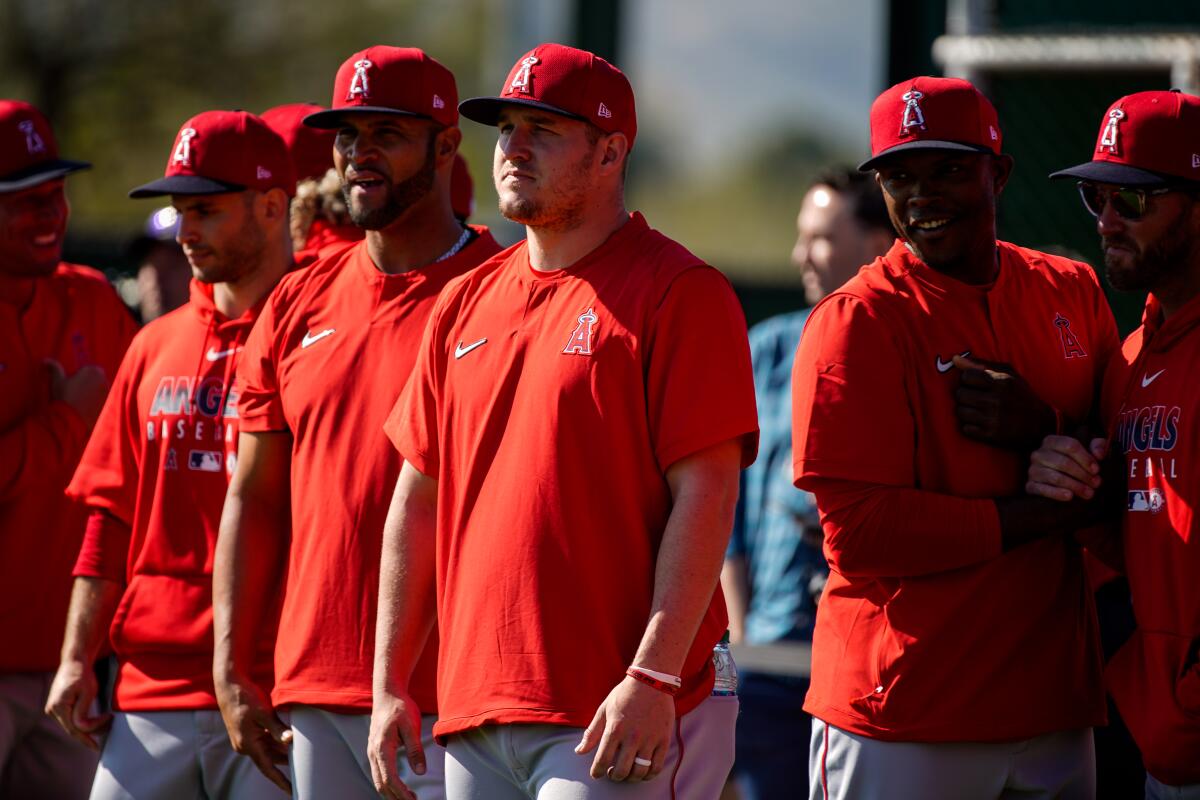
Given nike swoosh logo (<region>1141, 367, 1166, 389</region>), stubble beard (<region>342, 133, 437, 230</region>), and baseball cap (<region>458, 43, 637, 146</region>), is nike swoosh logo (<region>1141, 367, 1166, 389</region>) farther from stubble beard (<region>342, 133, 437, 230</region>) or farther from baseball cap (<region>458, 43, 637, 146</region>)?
stubble beard (<region>342, 133, 437, 230</region>)

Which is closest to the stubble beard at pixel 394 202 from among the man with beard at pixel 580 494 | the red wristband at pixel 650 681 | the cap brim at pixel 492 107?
the cap brim at pixel 492 107

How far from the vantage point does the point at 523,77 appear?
3.43m

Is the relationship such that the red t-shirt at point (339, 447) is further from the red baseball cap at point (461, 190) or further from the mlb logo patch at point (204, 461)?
the red baseball cap at point (461, 190)

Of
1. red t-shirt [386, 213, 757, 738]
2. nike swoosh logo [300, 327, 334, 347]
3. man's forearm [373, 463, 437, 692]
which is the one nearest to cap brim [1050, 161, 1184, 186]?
red t-shirt [386, 213, 757, 738]

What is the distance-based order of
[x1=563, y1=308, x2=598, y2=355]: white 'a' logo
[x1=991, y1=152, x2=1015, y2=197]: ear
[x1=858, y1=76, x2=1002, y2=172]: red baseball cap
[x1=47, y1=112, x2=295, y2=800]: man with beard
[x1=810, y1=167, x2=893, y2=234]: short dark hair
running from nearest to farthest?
1. [x1=563, y1=308, x2=598, y2=355]: white 'a' logo
2. [x1=858, y1=76, x2=1002, y2=172]: red baseball cap
3. [x1=991, y1=152, x2=1015, y2=197]: ear
4. [x1=47, y1=112, x2=295, y2=800]: man with beard
5. [x1=810, y1=167, x2=893, y2=234]: short dark hair

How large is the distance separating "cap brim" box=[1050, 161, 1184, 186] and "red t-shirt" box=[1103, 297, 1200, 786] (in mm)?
266

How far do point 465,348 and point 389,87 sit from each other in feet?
2.89

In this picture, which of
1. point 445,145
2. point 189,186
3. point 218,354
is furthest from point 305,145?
point 445,145

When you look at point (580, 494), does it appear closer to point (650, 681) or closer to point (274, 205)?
point (650, 681)

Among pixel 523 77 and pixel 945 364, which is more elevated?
pixel 523 77

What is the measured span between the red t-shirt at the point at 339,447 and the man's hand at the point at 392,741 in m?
0.31

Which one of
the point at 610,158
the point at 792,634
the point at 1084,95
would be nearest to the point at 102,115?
the point at 1084,95

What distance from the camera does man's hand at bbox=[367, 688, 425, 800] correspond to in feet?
11.3

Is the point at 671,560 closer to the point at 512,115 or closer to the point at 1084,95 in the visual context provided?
the point at 512,115
